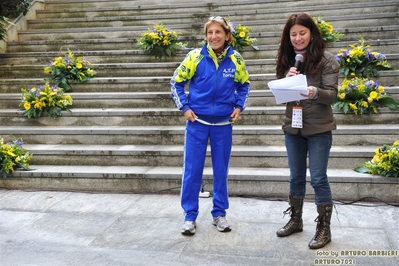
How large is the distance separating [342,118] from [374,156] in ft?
2.78

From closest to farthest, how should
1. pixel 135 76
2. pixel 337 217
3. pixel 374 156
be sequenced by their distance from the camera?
pixel 337 217 → pixel 374 156 → pixel 135 76

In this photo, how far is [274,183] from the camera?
14.1 feet

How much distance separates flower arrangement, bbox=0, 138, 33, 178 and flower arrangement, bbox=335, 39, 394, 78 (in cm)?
424

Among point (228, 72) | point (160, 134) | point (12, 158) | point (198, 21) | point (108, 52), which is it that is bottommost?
point (12, 158)

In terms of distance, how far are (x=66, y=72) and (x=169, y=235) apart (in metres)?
3.80

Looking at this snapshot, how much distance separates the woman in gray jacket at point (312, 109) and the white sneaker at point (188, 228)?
0.95 m

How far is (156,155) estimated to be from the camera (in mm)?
4930

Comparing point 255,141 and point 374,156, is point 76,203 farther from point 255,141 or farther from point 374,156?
point 374,156

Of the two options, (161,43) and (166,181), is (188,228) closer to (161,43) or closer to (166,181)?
(166,181)

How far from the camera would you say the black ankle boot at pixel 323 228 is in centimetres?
313

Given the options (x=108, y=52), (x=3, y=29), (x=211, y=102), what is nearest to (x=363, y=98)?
(x=211, y=102)

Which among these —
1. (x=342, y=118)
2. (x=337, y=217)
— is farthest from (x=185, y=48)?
(x=337, y=217)

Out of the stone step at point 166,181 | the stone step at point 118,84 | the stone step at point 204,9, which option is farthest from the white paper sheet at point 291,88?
the stone step at point 204,9

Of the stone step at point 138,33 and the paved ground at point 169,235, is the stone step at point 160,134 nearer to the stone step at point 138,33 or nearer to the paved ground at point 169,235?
the paved ground at point 169,235
